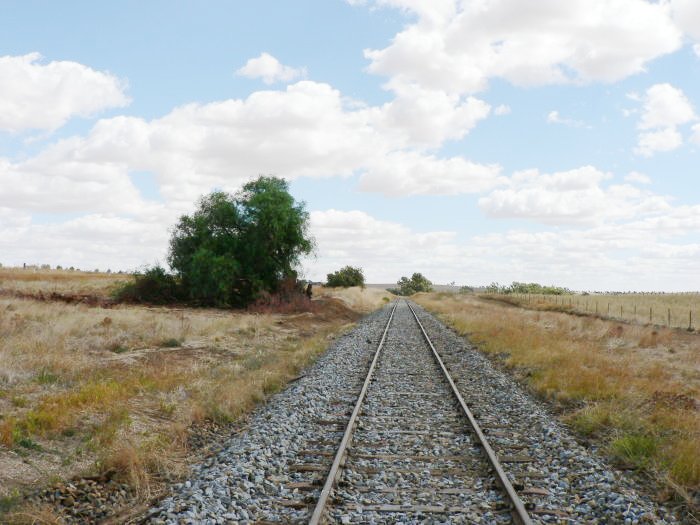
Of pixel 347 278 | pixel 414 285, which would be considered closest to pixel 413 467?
pixel 347 278

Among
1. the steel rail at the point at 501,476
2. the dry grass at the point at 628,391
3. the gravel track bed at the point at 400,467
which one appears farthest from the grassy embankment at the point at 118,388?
the dry grass at the point at 628,391

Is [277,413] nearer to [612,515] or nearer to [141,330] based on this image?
[612,515]

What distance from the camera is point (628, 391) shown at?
11086 millimetres

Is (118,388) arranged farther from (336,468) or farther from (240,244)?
(240,244)

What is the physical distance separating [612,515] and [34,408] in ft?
27.4

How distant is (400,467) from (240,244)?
34003 millimetres

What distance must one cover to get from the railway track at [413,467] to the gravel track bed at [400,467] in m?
0.02

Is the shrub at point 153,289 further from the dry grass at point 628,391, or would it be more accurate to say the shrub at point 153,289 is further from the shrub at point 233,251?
the dry grass at point 628,391

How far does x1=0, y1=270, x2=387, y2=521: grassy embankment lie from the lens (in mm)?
7184

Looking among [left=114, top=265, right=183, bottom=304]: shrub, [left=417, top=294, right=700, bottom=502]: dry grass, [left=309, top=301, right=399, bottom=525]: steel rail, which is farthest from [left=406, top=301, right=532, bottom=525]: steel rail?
[left=114, top=265, right=183, bottom=304]: shrub

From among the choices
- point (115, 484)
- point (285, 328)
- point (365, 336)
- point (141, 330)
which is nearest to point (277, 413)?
point (115, 484)

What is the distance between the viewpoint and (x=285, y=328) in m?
27.5

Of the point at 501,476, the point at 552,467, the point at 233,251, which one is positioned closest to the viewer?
the point at 501,476

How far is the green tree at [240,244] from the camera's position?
38.3 meters
